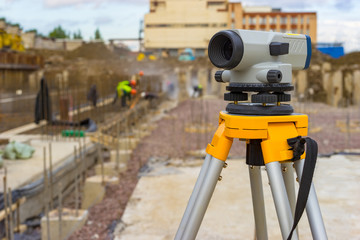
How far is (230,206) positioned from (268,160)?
7.77 ft

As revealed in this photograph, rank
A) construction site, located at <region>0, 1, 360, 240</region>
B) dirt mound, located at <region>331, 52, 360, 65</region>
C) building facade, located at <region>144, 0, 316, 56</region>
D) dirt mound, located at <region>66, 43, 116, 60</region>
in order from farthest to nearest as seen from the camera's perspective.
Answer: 1. dirt mound, located at <region>66, 43, 116, 60</region>
2. building facade, located at <region>144, 0, 316, 56</region>
3. dirt mound, located at <region>331, 52, 360, 65</region>
4. construction site, located at <region>0, 1, 360, 240</region>

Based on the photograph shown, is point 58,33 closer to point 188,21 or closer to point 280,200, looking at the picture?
point 188,21

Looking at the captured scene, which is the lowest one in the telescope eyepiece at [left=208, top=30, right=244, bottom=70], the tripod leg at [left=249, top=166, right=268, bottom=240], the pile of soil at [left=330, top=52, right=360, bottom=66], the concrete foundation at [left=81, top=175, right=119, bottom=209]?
the concrete foundation at [left=81, top=175, right=119, bottom=209]

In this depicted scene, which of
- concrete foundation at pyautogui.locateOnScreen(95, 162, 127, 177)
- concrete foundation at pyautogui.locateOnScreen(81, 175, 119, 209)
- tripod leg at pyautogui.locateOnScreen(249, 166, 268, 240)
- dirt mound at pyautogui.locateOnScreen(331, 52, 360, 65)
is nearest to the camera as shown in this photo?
tripod leg at pyautogui.locateOnScreen(249, 166, 268, 240)

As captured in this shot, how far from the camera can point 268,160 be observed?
1470mm

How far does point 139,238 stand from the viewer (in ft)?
10.5

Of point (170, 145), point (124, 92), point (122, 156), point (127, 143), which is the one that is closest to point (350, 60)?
point (124, 92)

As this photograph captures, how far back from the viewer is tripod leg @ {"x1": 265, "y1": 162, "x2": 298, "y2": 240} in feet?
4.73

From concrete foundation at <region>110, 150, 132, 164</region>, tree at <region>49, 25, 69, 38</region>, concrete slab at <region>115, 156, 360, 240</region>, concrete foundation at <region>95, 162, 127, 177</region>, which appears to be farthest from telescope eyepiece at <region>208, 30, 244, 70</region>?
tree at <region>49, 25, 69, 38</region>

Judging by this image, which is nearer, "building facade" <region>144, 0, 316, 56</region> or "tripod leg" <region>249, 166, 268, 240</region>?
"tripod leg" <region>249, 166, 268, 240</region>

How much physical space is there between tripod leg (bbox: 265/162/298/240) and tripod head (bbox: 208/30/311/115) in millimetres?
201

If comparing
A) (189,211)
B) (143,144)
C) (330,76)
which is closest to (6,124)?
(143,144)

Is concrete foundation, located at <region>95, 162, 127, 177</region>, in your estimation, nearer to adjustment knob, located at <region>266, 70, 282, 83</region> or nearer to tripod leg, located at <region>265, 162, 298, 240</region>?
tripod leg, located at <region>265, 162, 298, 240</region>

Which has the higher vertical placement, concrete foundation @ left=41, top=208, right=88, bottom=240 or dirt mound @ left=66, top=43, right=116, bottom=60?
dirt mound @ left=66, top=43, right=116, bottom=60
